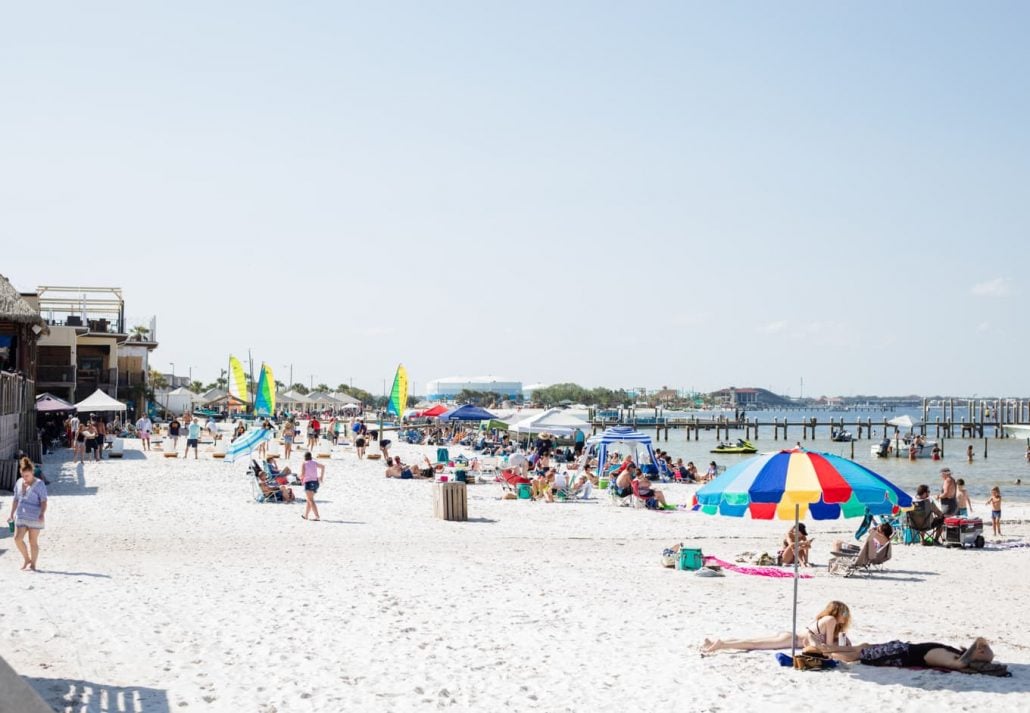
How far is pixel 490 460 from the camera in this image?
35750 millimetres

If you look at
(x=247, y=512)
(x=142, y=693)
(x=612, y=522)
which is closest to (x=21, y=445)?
(x=247, y=512)

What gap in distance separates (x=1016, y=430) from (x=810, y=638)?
9488 centimetres

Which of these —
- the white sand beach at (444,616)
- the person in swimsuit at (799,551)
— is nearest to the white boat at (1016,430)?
the white sand beach at (444,616)

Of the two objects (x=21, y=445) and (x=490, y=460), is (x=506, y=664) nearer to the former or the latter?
(x=21, y=445)

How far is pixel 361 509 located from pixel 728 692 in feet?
44.7

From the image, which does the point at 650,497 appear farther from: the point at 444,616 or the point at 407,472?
the point at 444,616

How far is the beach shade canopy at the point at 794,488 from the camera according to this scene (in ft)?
28.0

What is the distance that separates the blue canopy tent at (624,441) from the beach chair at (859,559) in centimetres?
1360

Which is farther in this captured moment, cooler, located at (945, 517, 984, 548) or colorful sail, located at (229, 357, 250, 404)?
colorful sail, located at (229, 357, 250, 404)

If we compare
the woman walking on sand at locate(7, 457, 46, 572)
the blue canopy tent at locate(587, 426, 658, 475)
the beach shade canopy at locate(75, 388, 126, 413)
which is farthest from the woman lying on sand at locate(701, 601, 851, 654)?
the beach shade canopy at locate(75, 388, 126, 413)

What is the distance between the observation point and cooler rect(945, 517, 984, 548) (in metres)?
17.6

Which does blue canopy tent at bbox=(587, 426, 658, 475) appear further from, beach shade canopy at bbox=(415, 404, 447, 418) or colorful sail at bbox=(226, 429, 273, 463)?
beach shade canopy at bbox=(415, 404, 447, 418)

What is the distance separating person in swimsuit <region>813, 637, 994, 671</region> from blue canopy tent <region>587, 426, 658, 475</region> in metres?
19.1

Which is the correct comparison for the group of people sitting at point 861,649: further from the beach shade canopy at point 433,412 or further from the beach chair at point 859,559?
the beach shade canopy at point 433,412
